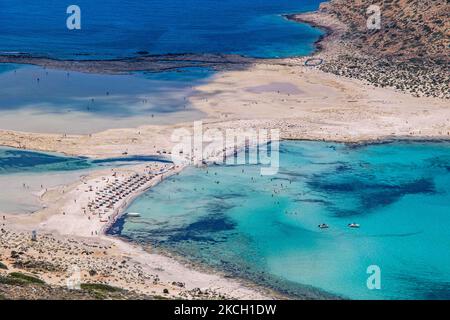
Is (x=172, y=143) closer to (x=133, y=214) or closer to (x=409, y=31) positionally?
(x=133, y=214)

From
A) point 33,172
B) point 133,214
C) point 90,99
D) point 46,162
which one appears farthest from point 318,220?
point 90,99

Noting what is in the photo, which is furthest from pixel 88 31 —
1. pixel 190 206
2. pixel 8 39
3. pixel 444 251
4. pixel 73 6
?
pixel 444 251

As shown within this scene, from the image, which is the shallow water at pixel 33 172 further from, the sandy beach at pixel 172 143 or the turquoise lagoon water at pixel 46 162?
the sandy beach at pixel 172 143

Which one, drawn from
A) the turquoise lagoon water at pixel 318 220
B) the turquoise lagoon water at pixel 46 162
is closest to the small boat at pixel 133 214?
the turquoise lagoon water at pixel 318 220

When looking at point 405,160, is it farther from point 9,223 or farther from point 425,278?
point 9,223
